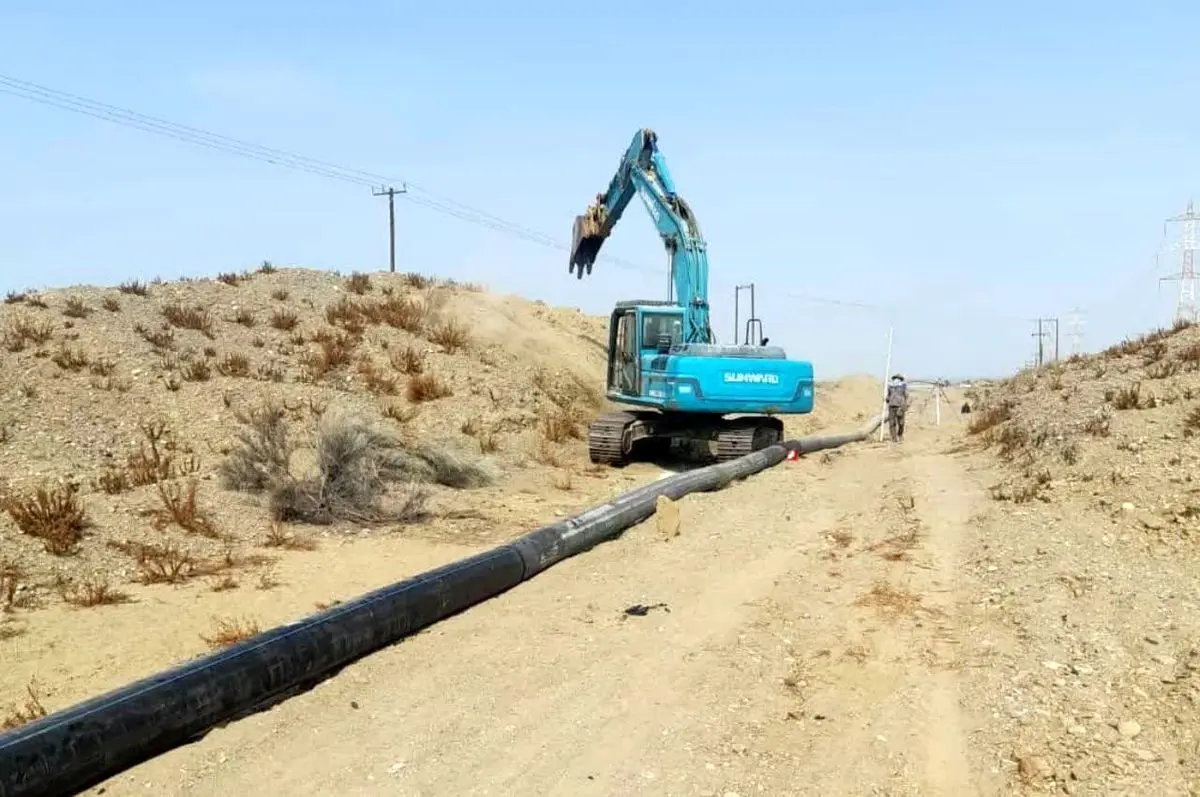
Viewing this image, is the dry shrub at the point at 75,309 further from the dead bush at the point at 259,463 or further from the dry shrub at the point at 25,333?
the dead bush at the point at 259,463

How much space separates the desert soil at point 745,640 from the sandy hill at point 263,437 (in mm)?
111

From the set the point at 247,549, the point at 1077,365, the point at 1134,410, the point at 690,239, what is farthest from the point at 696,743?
the point at 1077,365

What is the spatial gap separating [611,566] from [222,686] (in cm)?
431

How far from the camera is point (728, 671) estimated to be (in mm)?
6039

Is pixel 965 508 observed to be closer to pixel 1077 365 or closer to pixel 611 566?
pixel 611 566

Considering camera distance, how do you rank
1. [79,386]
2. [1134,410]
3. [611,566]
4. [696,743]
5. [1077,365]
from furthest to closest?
→ 1. [1077,365]
2. [79,386]
3. [1134,410]
4. [611,566]
5. [696,743]

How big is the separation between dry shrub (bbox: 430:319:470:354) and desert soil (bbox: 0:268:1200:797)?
894 cm

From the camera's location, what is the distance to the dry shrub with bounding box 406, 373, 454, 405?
1942 centimetres

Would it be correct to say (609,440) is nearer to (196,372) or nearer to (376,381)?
(376,381)

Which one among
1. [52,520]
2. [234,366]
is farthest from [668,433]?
[52,520]

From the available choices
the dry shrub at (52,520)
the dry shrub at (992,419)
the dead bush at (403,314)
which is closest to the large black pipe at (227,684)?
the dry shrub at (52,520)

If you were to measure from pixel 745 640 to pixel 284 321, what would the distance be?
58.1 feet

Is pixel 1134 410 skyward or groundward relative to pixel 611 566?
skyward

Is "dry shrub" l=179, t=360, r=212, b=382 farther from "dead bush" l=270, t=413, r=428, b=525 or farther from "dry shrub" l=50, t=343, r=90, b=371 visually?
"dead bush" l=270, t=413, r=428, b=525
